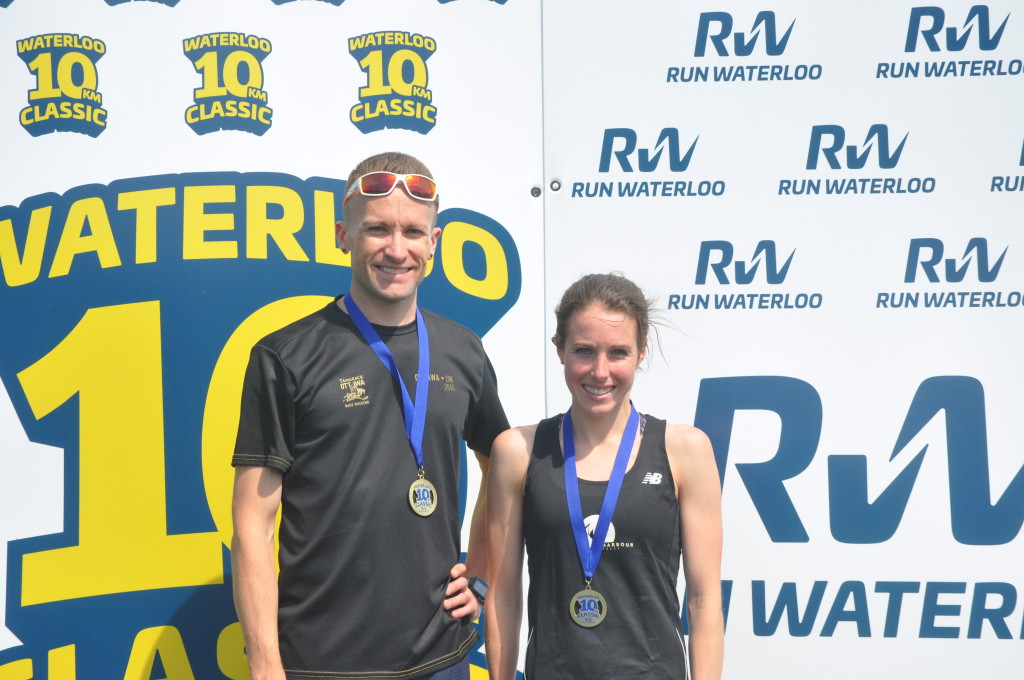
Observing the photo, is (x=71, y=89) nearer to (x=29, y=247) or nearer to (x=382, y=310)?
(x=29, y=247)

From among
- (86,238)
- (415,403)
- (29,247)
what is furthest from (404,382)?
(29,247)

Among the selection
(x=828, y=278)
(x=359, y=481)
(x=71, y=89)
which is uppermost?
(x=71, y=89)

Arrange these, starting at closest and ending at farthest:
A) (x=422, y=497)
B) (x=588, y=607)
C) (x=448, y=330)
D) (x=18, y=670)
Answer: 1. (x=588, y=607)
2. (x=422, y=497)
3. (x=448, y=330)
4. (x=18, y=670)

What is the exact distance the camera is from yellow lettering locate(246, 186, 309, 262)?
2.77 metres

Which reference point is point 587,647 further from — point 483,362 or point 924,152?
point 924,152

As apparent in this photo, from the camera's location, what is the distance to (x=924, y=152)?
2756 mm

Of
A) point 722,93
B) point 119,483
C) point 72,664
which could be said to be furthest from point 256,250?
point 722,93

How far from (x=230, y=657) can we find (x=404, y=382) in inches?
Result: 56.9

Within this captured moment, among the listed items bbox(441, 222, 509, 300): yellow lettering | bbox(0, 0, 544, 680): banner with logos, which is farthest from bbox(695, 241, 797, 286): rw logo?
bbox(441, 222, 509, 300): yellow lettering

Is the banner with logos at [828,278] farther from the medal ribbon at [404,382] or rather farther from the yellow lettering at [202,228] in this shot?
the yellow lettering at [202,228]

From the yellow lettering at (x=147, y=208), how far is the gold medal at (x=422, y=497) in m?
1.48

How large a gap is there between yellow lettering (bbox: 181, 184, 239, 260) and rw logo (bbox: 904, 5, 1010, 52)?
2468mm

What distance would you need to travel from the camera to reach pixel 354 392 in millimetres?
1907

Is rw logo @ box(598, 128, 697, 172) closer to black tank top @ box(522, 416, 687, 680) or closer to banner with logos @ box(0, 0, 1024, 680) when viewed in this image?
banner with logos @ box(0, 0, 1024, 680)
